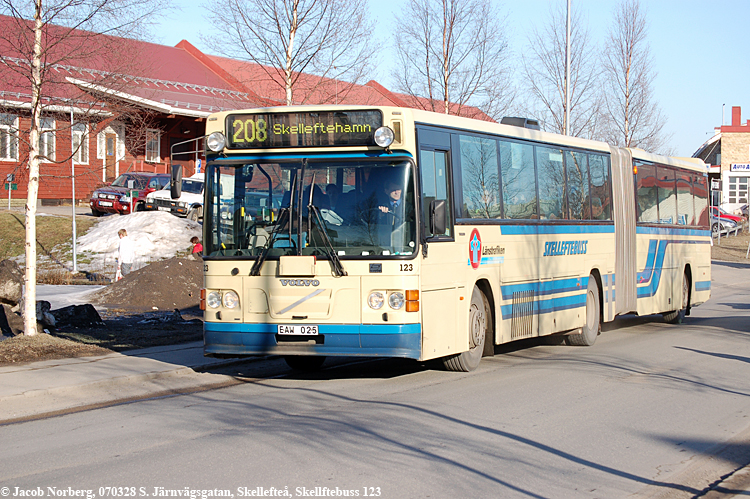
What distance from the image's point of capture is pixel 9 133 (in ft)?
42.6

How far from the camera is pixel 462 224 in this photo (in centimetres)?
1115

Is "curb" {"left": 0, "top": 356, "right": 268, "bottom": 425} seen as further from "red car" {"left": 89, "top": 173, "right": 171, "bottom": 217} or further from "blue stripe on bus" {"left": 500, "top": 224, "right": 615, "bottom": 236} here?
"red car" {"left": 89, "top": 173, "right": 171, "bottom": 217}

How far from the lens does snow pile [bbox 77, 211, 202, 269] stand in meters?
28.0

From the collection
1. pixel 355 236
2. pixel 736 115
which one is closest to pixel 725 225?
pixel 736 115

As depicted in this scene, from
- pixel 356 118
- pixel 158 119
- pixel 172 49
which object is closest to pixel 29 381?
pixel 356 118

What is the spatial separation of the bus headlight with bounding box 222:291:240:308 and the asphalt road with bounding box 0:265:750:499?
3.46 feet

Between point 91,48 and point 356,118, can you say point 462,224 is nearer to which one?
point 356,118

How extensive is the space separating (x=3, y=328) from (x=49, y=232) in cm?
1685

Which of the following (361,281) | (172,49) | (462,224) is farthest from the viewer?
(172,49)

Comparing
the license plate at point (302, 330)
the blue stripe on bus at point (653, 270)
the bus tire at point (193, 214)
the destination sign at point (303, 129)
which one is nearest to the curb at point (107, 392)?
the license plate at point (302, 330)

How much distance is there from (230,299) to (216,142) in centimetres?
197

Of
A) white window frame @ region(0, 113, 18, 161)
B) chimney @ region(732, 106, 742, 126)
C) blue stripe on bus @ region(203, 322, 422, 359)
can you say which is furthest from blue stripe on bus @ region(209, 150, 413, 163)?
chimney @ region(732, 106, 742, 126)

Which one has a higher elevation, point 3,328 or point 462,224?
point 462,224

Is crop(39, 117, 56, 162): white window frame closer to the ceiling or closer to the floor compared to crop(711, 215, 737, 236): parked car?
closer to the ceiling
